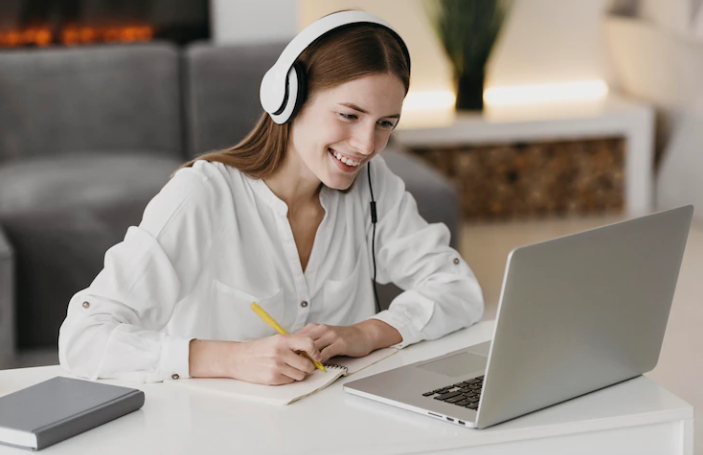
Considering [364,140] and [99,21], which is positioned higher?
[99,21]

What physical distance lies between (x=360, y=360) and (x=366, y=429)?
0.27 meters

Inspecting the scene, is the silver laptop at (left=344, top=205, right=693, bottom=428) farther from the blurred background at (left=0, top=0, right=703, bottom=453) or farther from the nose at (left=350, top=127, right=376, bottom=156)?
the blurred background at (left=0, top=0, right=703, bottom=453)

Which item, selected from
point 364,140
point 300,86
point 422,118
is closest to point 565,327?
point 364,140

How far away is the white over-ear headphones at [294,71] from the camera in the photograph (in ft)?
4.68

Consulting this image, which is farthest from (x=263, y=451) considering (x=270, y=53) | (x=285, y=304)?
(x=270, y=53)

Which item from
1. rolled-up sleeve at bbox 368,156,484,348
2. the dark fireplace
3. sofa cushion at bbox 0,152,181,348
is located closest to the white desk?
rolled-up sleeve at bbox 368,156,484,348

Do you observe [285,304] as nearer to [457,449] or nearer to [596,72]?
[457,449]

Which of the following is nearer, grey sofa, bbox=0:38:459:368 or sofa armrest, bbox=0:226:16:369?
sofa armrest, bbox=0:226:16:369

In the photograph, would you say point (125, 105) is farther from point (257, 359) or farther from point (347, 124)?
point (257, 359)

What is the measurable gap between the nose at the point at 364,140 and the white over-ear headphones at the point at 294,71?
105mm

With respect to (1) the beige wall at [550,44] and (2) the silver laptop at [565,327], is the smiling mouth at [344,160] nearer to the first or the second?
(2) the silver laptop at [565,327]

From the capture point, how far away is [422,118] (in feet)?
13.9

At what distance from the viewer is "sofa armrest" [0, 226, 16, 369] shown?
2.56 m

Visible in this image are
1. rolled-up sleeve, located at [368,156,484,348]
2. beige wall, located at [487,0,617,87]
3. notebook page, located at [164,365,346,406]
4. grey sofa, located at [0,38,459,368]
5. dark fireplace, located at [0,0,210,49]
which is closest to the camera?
notebook page, located at [164,365,346,406]
